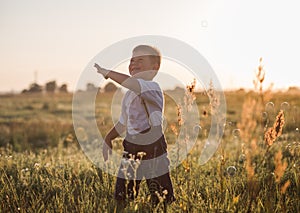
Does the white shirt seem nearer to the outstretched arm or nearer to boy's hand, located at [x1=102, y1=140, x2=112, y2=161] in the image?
the outstretched arm

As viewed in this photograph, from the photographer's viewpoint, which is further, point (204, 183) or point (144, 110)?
point (204, 183)

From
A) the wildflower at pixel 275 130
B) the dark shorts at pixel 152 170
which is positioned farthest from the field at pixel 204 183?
the dark shorts at pixel 152 170

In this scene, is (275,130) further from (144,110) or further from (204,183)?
(204,183)

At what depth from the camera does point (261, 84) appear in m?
2.63

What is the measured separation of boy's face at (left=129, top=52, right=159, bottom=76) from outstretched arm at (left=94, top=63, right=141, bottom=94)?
0.98 feet

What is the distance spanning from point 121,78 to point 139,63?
510 mm

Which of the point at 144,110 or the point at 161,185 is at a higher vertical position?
the point at 144,110

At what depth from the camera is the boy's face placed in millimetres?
3770

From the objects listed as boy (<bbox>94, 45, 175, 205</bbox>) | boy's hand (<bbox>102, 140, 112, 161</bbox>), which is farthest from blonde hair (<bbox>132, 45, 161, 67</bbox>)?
boy's hand (<bbox>102, 140, 112, 161</bbox>)

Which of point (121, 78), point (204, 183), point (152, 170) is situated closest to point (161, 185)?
point (152, 170)

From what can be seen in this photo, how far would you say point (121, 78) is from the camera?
10.8 feet

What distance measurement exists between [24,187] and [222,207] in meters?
2.18

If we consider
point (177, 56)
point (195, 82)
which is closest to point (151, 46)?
point (177, 56)

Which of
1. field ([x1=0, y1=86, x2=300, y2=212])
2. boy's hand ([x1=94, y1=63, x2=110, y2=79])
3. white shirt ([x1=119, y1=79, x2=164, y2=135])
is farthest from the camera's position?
white shirt ([x1=119, y1=79, x2=164, y2=135])
